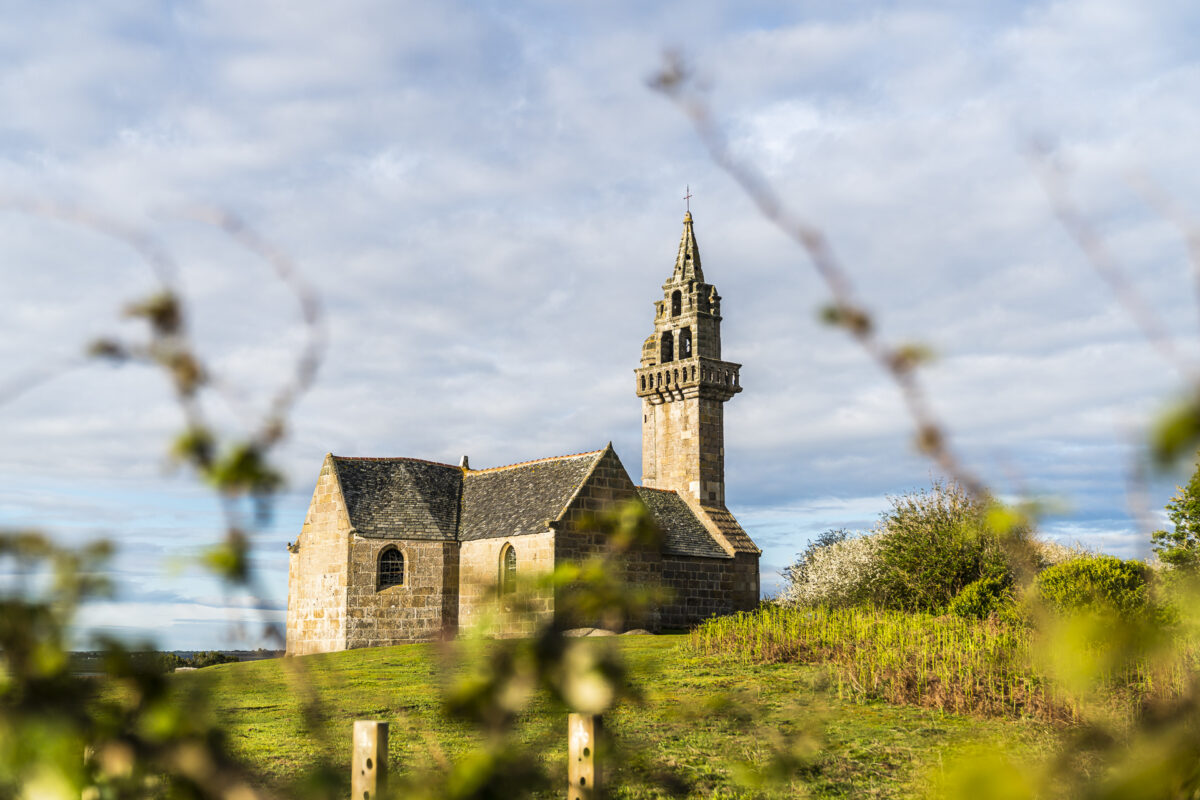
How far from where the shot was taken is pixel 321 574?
3219 cm

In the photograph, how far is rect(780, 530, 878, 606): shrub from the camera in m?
36.2

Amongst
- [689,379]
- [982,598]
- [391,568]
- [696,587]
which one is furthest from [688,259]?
[982,598]

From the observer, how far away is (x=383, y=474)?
34312 millimetres

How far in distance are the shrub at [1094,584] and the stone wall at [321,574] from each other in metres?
20.0

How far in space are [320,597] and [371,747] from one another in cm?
2843

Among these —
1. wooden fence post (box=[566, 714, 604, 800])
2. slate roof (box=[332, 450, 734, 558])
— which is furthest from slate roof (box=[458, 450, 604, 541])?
wooden fence post (box=[566, 714, 604, 800])

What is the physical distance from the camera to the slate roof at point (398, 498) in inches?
1268

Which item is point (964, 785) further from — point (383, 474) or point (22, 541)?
point (383, 474)

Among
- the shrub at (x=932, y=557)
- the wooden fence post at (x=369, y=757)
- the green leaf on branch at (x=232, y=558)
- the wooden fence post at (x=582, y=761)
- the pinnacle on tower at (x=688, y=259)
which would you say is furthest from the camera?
the pinnacle on tower at (x=688, y=259)

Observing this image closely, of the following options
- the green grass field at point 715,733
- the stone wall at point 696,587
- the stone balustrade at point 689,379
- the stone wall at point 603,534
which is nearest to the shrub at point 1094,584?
the green grass field at point 715,733

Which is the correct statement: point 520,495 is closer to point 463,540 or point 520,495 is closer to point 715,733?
point 463,540

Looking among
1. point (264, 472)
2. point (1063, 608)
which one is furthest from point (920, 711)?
point (264, 472)

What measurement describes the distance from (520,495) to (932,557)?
13.0 m

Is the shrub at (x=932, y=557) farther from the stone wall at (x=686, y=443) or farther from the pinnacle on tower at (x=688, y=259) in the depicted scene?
the pinnacle on tower at (x=688, y=259)
